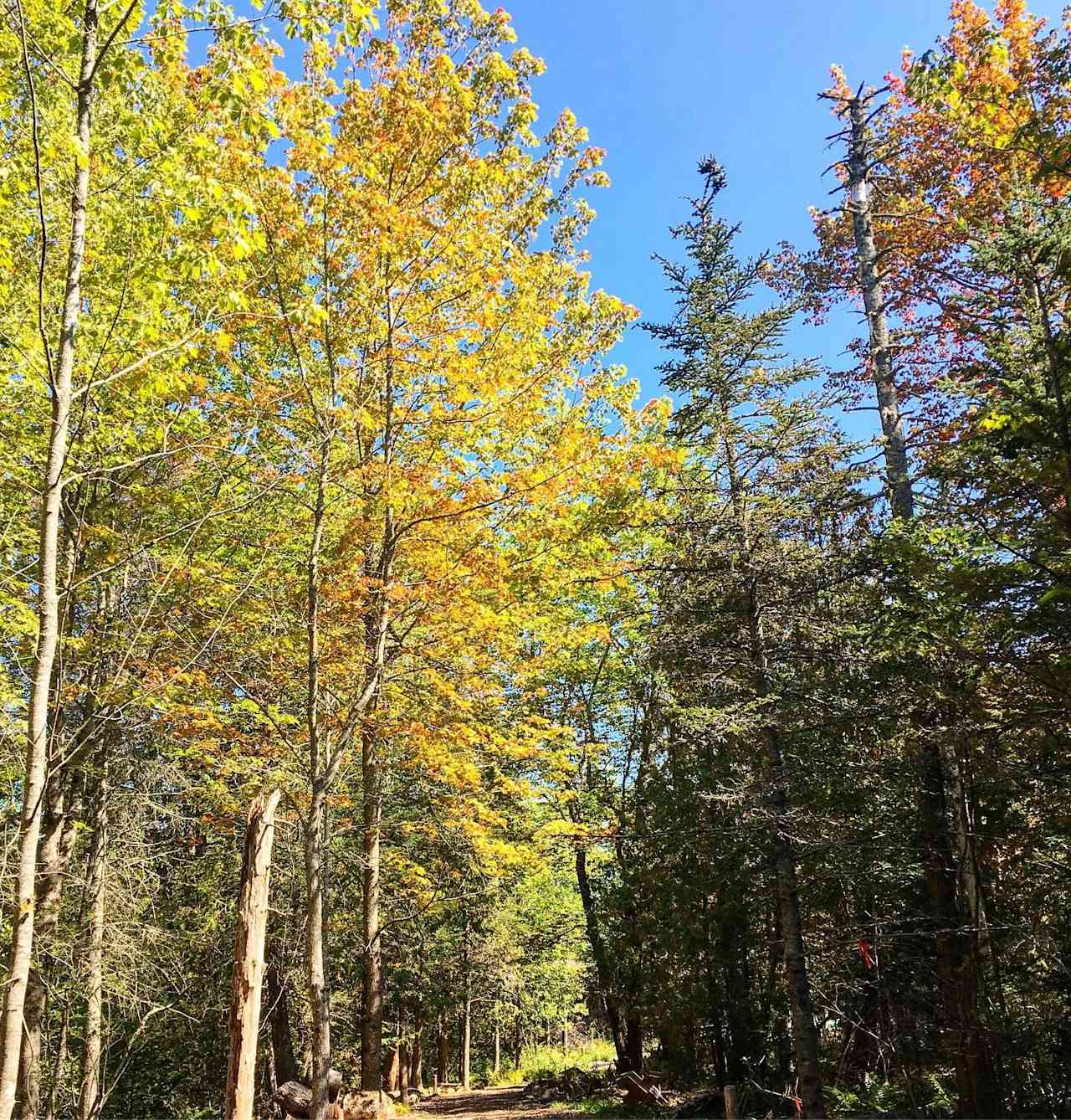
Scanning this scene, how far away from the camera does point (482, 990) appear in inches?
668

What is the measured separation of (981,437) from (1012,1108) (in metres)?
6.20

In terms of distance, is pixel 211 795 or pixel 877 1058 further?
pixel 877 1058

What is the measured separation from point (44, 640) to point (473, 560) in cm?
382

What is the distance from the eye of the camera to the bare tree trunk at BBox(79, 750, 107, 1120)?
830 centimetres

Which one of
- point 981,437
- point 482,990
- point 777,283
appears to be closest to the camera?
point 981,437

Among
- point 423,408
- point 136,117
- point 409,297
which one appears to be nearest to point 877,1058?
point 423,408

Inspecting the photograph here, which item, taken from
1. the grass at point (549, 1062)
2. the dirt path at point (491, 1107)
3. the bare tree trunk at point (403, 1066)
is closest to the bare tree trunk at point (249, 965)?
the dirt path at point (491, 1107)

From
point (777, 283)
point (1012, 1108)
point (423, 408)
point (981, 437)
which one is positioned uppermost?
point (777, 283)

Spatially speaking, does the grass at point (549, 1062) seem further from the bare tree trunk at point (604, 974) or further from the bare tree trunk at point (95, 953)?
the bare tree trunk at point (95, 953)

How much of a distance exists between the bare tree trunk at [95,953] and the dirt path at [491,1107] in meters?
6.36

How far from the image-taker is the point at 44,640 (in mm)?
2965

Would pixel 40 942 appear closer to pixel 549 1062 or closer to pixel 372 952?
pixel 372 952

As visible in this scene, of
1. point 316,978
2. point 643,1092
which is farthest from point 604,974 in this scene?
point 316,978

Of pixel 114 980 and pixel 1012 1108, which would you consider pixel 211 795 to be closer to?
pixel 114 980
